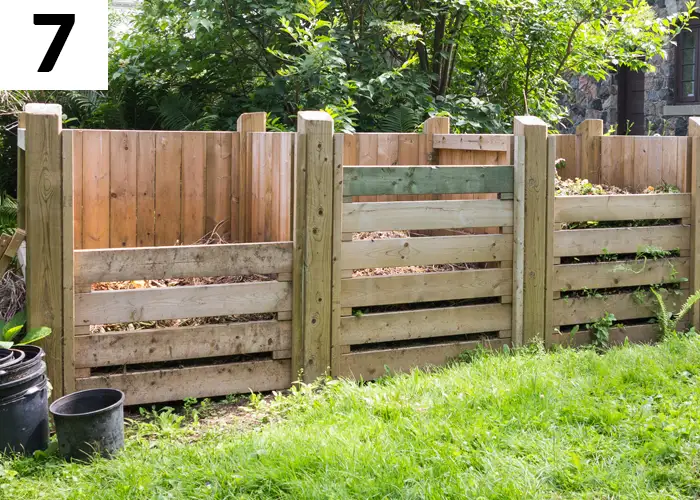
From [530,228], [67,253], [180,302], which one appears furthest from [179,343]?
[530,228]

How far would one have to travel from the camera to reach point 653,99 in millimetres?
13125

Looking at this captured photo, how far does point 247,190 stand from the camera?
6113 mm

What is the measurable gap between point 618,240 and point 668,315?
2.37ft

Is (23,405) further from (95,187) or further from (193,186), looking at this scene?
(193,186)

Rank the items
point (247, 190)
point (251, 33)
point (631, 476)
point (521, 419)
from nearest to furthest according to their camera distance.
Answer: point (631, 476)
point (521, 419)
point (247, 190)
point (251, 33)

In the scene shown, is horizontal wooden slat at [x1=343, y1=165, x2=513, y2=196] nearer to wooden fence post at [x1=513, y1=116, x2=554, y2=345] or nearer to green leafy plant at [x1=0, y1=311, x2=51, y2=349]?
wooden fence post at [x1=513, y1=116, x2=554, y2=345]

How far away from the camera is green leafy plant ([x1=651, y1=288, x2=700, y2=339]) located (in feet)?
21.0

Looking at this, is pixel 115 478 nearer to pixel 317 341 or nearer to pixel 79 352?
pixel 79 352

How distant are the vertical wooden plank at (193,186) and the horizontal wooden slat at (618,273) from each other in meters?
2.70

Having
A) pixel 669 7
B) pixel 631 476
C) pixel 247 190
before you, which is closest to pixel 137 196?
pixel 247 190

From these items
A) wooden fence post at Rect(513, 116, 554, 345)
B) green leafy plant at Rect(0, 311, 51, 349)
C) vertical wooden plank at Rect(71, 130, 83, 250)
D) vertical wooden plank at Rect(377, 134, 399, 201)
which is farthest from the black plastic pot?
wooden fence post at Rect(513, 116, 554, 345)

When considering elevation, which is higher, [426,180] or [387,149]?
[387,149]

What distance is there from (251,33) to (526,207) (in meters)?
4.09

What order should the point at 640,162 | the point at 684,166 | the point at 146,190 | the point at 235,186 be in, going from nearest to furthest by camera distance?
the point at 146,190 < the point at 235,186 < the point at 684,166 < the point at 640,162
